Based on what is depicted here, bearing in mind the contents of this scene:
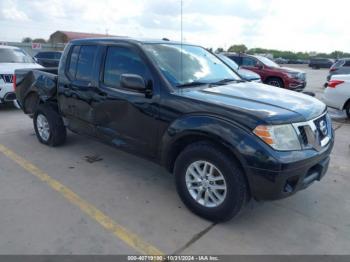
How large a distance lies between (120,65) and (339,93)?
646cm

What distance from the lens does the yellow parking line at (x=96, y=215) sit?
2881 millimetres

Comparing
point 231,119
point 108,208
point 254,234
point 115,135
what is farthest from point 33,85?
point 254,234

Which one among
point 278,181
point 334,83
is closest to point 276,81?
point 334,83

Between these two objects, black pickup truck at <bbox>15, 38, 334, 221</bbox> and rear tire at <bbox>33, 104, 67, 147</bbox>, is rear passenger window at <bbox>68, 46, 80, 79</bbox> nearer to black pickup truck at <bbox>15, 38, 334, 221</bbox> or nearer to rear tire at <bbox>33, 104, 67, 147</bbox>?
black pickup truck at <bbox>15, 38, 334, 221</bbox>

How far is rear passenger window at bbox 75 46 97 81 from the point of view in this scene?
4.41 metres

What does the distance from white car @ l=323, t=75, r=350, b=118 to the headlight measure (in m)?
6.19

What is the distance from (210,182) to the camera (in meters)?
3.19

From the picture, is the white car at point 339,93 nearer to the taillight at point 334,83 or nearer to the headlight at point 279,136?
the taillight at point 334,83

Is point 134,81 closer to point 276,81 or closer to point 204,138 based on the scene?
point 204,138

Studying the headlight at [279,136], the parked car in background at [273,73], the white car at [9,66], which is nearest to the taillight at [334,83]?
the parked car in background at [273,73]

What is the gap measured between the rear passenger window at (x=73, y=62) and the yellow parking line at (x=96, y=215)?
4.89ft

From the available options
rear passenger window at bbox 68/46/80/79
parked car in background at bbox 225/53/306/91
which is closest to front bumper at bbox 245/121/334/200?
rear passenger window at bbox 68/46/80/79

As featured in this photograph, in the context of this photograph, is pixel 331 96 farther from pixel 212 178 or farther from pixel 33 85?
pixel 33 85

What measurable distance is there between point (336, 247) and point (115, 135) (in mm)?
2774
